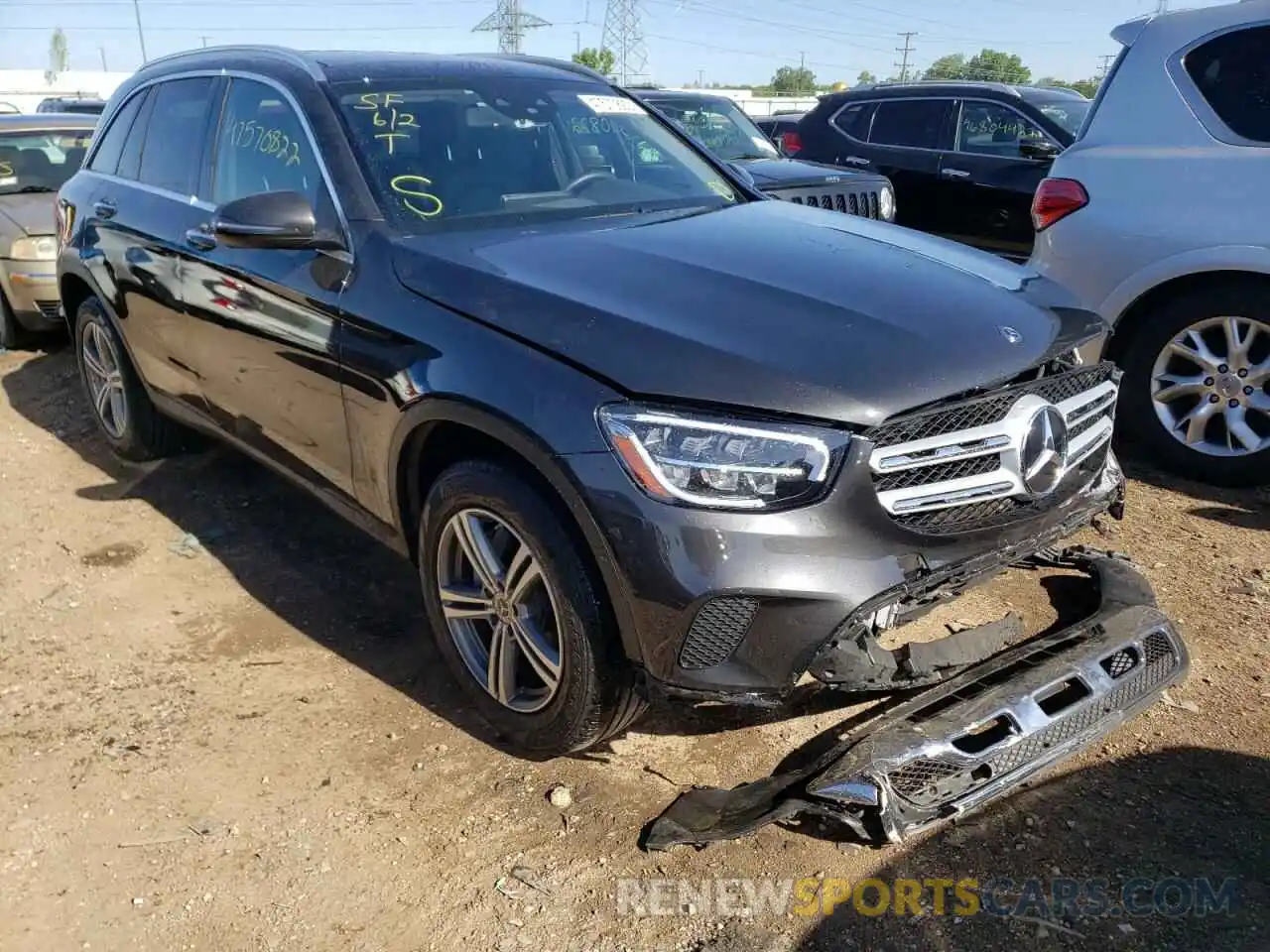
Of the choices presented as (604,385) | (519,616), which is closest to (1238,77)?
(604,385)

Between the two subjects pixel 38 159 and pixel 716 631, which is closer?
pixel 716 631

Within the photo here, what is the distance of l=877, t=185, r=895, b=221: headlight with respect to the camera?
23.9 feet

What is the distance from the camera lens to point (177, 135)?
13.9 feet

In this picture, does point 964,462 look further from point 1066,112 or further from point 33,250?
point 1066,112

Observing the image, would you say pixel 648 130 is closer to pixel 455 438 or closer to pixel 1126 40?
pixel 455 438

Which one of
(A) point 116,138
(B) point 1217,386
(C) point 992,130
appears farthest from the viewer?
(C) point 992,130

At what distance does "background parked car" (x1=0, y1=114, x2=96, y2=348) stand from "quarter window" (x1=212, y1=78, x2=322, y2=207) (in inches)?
154

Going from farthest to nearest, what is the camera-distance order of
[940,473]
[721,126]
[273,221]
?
[721,126], [273,221], [940,473]

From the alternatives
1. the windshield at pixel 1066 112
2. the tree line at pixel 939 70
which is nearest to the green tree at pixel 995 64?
the tree line at pixel 939 70

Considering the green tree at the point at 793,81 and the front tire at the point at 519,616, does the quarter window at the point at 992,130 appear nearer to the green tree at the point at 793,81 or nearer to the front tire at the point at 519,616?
the front tire at the point at 519,616

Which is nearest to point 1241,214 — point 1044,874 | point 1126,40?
point 1126,40

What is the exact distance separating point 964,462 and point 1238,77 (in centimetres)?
307

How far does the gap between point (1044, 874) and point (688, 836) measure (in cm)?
82

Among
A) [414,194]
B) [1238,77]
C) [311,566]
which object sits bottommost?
[311,566]
